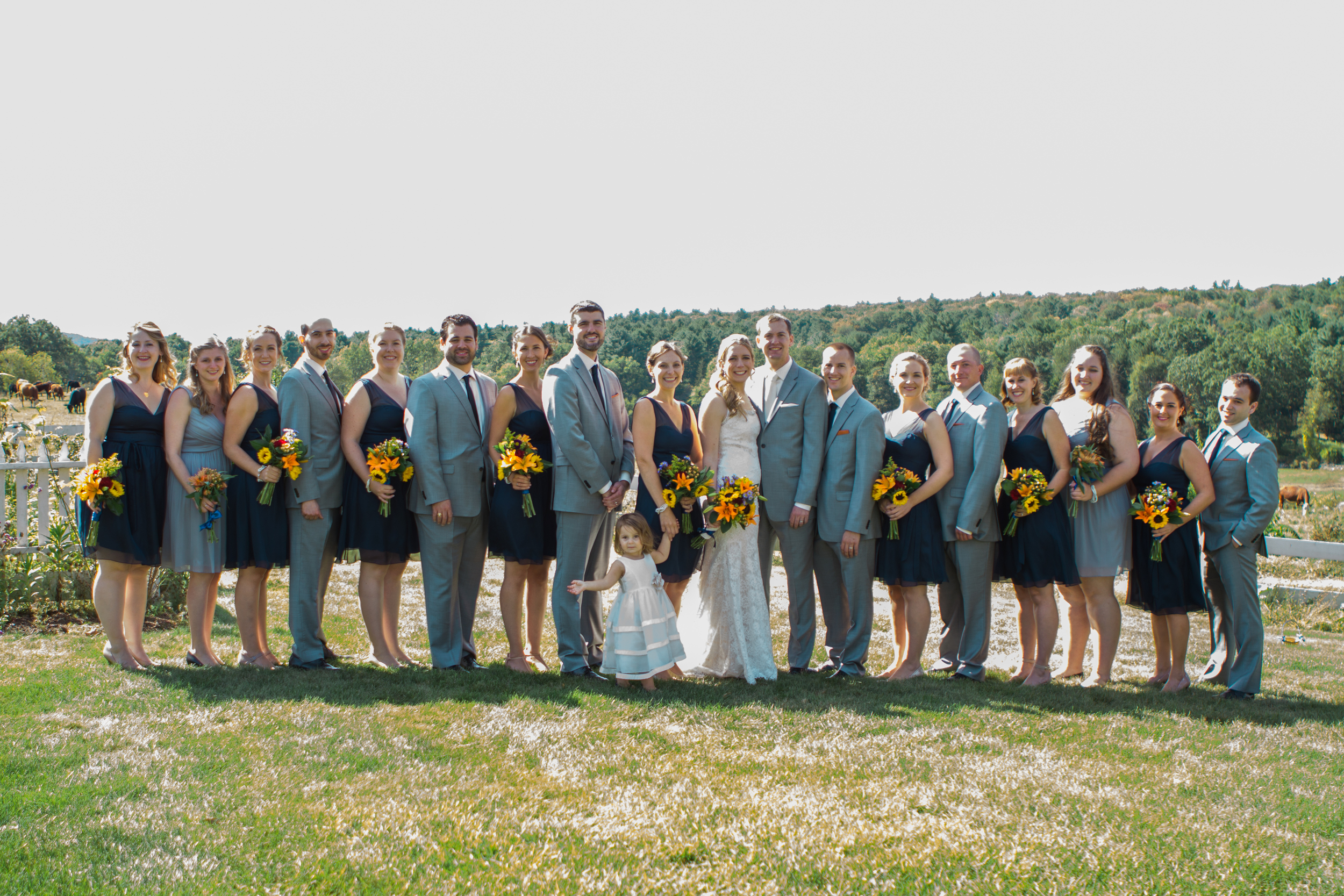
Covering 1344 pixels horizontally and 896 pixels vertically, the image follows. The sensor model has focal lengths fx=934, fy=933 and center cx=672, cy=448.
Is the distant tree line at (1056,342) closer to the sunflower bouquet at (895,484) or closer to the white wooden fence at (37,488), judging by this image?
the white wooden fence at (37,488)

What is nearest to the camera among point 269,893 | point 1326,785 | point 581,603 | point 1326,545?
point 269,893

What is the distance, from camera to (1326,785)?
14.3ft

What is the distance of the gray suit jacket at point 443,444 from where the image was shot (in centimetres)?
634

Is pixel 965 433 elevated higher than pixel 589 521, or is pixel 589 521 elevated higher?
pixel 965 433

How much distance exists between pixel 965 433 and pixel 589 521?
106 inches

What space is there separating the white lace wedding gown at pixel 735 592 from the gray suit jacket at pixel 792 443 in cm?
11

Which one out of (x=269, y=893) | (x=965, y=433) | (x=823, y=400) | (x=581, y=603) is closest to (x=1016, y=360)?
(x=965, y=433)

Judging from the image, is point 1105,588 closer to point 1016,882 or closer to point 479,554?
point 1016,882

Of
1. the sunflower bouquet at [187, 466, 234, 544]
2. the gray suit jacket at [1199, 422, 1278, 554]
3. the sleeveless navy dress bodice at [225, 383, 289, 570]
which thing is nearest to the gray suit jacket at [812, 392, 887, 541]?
the gray suit jacket at [1199, 422, 1278, 554]

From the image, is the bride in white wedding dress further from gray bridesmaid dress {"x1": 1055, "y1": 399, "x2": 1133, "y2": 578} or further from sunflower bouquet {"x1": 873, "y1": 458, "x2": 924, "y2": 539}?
gray bridesmaid dress {"x1": 1055, "y1": 399, "x2": 1133, "y2": 578}

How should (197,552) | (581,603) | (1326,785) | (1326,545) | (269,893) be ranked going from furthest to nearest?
1. (1326,545)
2. (581,603)
3. (197,552)
4. (1326,785)
5. (269,893)

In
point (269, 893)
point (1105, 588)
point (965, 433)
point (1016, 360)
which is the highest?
point (1016, 360)

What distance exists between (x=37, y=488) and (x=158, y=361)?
367cm

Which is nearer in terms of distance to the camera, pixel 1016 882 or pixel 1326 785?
pixel 1016 882
